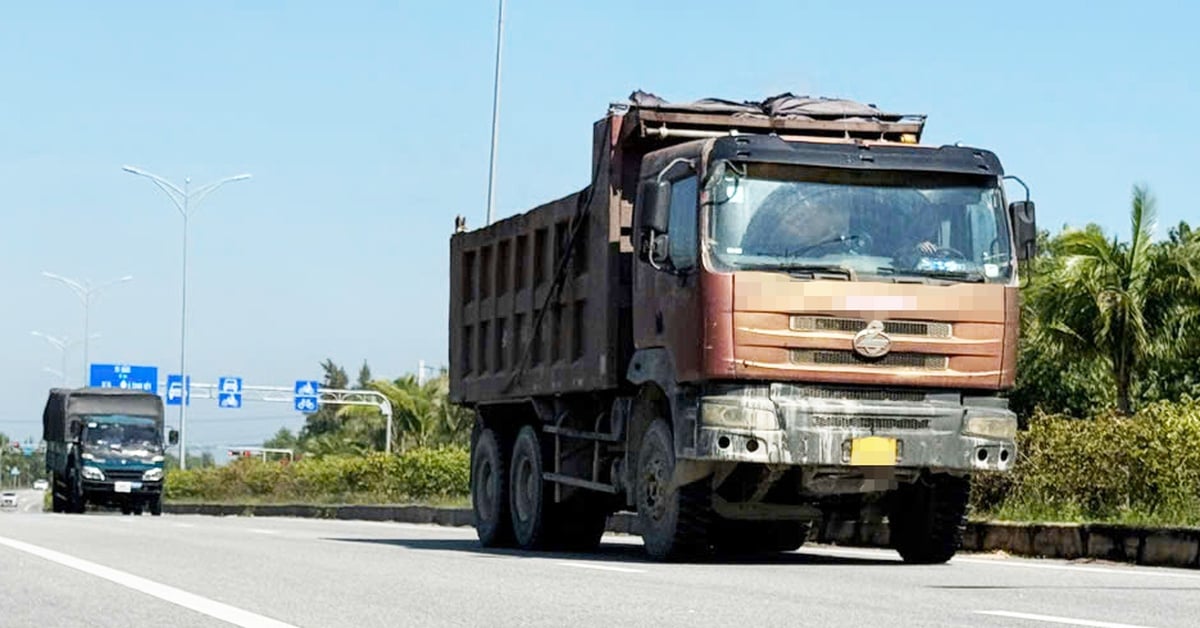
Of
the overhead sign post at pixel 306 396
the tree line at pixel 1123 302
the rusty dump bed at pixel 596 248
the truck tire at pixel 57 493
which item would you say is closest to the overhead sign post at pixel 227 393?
the overhead sign post at pixel 306 396

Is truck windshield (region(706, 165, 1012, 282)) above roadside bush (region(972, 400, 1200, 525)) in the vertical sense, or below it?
above

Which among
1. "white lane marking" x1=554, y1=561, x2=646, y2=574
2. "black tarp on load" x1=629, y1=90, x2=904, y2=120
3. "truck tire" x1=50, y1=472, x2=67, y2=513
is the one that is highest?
"black tarp on load" x1=629, y1=90, x2=904, y2=120

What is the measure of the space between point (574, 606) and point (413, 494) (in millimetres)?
31913

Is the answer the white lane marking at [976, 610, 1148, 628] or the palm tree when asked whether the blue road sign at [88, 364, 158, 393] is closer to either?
the palm tree

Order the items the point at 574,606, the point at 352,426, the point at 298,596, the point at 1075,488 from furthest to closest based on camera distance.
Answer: the point at 352,426 → the point at 1075,488 → the point at 298,596 → the point at 574,606

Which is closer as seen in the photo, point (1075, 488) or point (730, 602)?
point (730, 602)

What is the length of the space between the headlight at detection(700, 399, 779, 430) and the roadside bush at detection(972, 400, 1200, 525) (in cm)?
370

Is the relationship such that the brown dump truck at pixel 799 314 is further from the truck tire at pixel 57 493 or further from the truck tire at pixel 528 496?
the truck tire at pixel 57 493

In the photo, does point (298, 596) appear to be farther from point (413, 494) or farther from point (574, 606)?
point (413, 494)

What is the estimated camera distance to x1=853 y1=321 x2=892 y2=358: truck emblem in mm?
15047

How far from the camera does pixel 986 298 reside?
15.3 m

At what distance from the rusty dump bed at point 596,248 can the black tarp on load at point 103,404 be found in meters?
29.6

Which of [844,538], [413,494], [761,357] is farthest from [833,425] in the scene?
[413,494]

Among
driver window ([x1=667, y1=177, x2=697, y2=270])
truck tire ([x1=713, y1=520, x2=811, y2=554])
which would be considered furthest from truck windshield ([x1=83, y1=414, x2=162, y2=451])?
driver window ([x1=667, y1=177, x2=697, y2=270])
